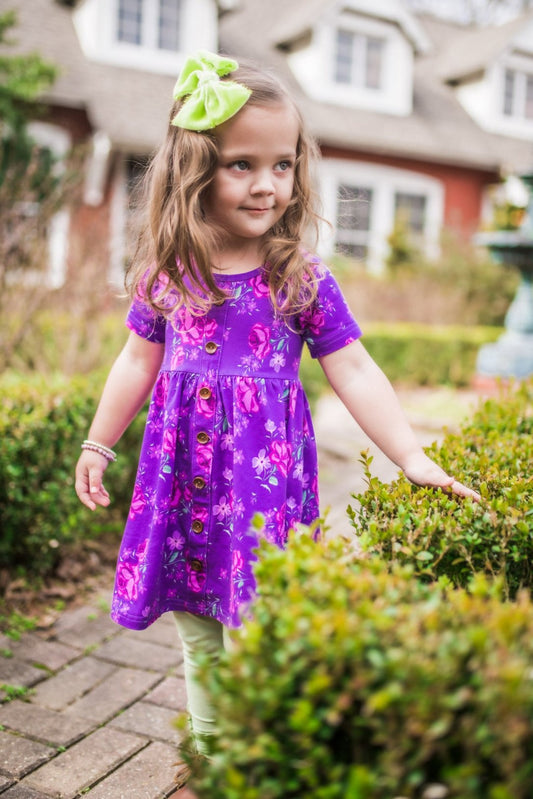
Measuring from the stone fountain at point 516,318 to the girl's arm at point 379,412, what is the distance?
7.09 meters

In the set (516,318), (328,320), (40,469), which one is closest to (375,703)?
(328,320)

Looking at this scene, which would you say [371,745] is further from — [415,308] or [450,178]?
[450,178]

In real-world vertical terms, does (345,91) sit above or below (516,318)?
above

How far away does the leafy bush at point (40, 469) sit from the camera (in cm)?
316

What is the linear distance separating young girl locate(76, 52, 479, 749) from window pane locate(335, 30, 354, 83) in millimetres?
14393

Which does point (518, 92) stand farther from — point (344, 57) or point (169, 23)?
point (169, 23)

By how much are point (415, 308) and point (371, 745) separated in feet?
35.3

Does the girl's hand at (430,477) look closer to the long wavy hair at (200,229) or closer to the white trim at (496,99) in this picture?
the long wavy hair at (200,229)

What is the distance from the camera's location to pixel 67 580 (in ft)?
11.8

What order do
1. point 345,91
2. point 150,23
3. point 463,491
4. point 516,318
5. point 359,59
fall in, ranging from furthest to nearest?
point 359,59, point 345,91, point 150,23, point 516,318, point 463,491

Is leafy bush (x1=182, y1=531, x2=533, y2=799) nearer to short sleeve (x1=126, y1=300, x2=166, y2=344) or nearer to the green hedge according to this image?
short sleeve (x1=126, y1=300, x2=166, y2=344)

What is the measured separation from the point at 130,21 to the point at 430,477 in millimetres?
13344

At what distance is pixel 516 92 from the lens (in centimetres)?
1741

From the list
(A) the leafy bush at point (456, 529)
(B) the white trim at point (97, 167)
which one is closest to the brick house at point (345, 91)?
(B) the white trim at point (97, 167)
